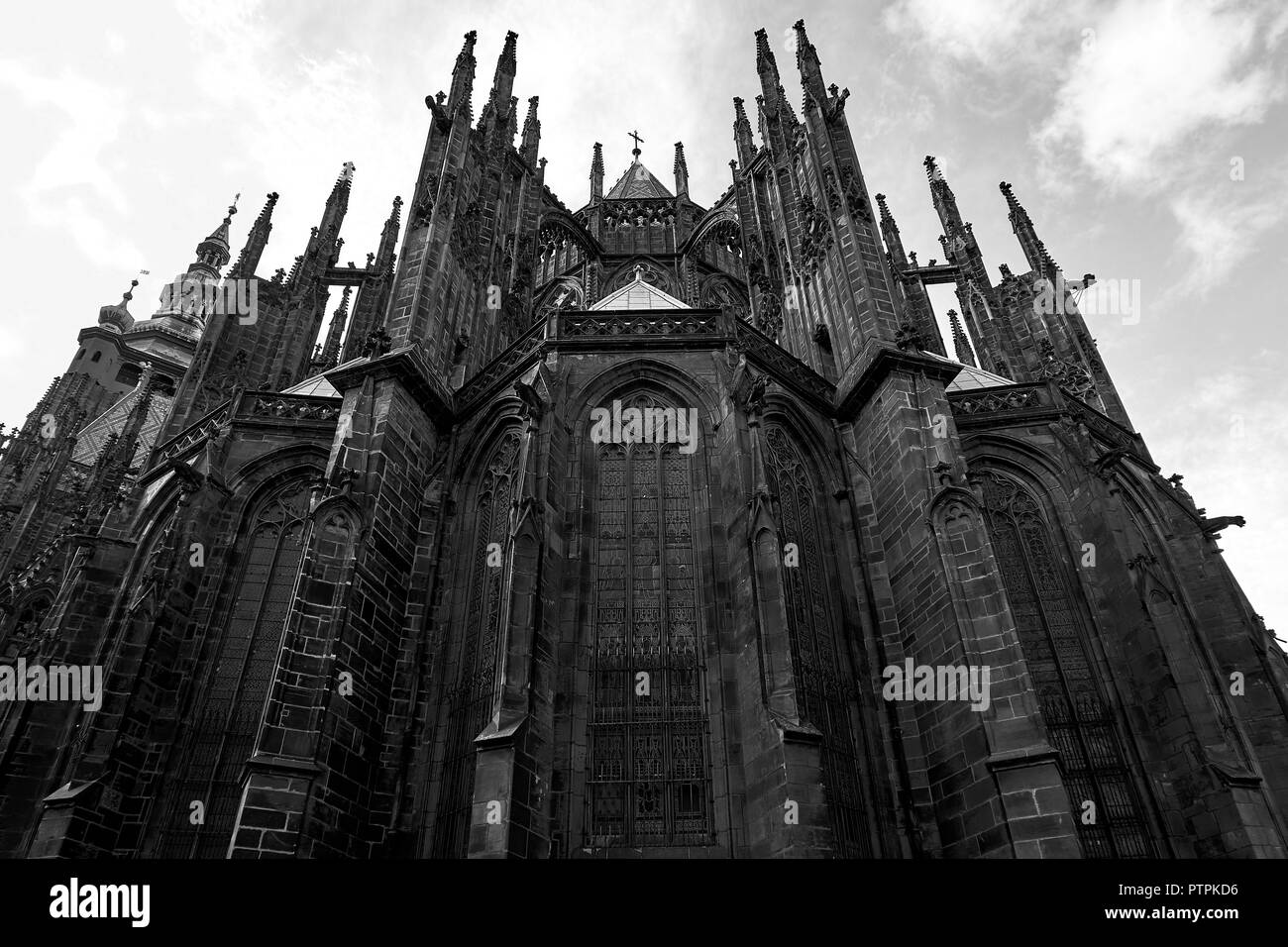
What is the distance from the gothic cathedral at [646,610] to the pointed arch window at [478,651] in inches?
2.7

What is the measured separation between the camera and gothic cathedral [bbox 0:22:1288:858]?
11367 mm

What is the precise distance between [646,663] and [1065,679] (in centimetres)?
840

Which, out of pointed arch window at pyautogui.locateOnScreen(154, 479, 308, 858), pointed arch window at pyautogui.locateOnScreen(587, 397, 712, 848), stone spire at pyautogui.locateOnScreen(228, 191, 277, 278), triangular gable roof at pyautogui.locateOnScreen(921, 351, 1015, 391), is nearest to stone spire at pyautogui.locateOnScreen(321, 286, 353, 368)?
stone spire at pyautogui.locateOnScreen(228, 191, 277, 278)

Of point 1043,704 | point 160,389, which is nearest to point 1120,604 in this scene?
point 1043,704

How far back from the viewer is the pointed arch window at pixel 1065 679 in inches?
544

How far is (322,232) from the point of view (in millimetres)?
27469

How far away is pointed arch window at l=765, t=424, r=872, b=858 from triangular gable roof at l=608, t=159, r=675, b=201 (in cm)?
2294

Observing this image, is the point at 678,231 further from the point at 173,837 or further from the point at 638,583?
the point at 173,837

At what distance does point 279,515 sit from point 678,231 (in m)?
21.7

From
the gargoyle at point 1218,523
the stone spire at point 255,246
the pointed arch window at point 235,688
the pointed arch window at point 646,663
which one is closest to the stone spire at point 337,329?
the stone spire at point 255,246

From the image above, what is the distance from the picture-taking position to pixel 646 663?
1267 centimetres

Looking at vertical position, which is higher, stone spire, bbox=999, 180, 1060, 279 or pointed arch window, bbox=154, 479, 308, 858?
stone spire, bbox=999, 180, 1060, 279

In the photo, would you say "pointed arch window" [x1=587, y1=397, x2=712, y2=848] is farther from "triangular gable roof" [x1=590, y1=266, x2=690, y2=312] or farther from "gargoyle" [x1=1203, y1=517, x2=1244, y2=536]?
"gargoyle" [x1=1203, y1=517, x2=1244, y2=536]

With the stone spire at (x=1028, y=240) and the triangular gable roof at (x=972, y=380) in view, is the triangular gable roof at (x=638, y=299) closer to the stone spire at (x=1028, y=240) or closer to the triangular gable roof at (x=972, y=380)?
the triangular gable roof at (x=972, y=380)
